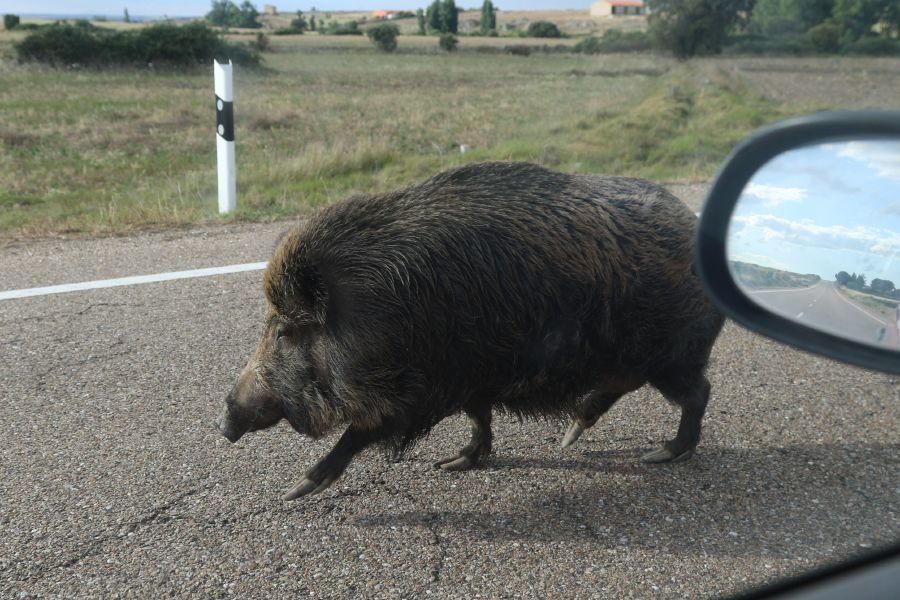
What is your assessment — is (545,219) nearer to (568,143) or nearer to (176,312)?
(176,312)

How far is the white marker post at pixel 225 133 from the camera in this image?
26.5 ft

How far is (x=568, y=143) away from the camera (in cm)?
1377

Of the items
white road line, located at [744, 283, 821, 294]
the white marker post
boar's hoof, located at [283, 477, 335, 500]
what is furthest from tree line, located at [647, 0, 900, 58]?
boar's hoof, located at [283, 477, 335, 500]

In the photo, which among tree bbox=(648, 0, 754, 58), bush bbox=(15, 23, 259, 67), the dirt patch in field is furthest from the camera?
bush bbox=(15, 23, 259, 67)

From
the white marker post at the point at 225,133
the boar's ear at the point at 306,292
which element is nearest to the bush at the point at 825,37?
the white marker post at the point at 225,133

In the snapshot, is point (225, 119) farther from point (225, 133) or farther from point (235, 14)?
point (235, 14)

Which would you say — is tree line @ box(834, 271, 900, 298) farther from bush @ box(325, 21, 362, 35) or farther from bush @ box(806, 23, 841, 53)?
bush @ box(325, 21, 362, 35)

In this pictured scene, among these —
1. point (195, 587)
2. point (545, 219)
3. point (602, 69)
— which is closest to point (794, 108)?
point (602, 69)

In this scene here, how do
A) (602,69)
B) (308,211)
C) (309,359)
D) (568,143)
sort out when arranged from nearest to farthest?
(309,359) < (308,211) < (568,143) < (602,69)

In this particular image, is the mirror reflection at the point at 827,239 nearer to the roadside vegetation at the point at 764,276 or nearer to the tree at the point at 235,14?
the roadside vegetation at the point at 764,276

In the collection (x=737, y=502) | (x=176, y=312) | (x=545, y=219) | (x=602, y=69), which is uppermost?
(x=602, y=69)

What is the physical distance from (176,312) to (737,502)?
3668mm

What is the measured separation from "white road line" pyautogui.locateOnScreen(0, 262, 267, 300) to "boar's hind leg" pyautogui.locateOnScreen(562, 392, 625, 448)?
130 inches

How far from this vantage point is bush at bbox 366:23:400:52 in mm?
17422
